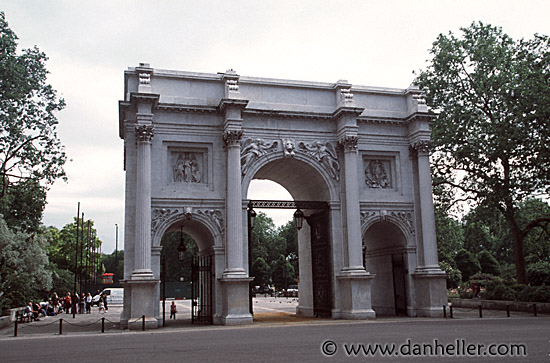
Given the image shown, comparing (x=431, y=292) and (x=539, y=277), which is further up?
(x=539, y=277)

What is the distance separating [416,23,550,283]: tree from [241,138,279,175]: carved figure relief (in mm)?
11778

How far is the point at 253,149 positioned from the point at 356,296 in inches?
320

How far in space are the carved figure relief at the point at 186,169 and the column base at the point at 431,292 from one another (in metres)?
11.5

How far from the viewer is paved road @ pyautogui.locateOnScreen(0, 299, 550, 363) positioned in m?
11.8

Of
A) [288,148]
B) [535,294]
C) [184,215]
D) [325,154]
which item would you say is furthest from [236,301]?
[535,294]

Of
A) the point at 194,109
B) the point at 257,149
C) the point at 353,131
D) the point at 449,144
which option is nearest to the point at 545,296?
the point at 449,144

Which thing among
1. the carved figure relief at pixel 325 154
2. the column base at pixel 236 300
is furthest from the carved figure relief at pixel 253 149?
the column base at pixel 236 300

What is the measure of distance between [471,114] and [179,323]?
19803 millimetres

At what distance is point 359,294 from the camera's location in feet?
79.7

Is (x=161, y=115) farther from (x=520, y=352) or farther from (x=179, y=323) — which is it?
(x=520, y=352)

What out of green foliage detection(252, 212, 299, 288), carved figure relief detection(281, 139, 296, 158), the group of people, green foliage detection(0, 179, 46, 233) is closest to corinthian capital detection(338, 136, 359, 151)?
carved figure relief detection(281, 139, 296, 158)

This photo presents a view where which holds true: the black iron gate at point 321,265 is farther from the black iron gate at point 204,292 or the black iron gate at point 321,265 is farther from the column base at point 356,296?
the black iron gate at point 204,292

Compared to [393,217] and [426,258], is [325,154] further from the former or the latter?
[426,258]

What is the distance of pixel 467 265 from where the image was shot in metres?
67.2
